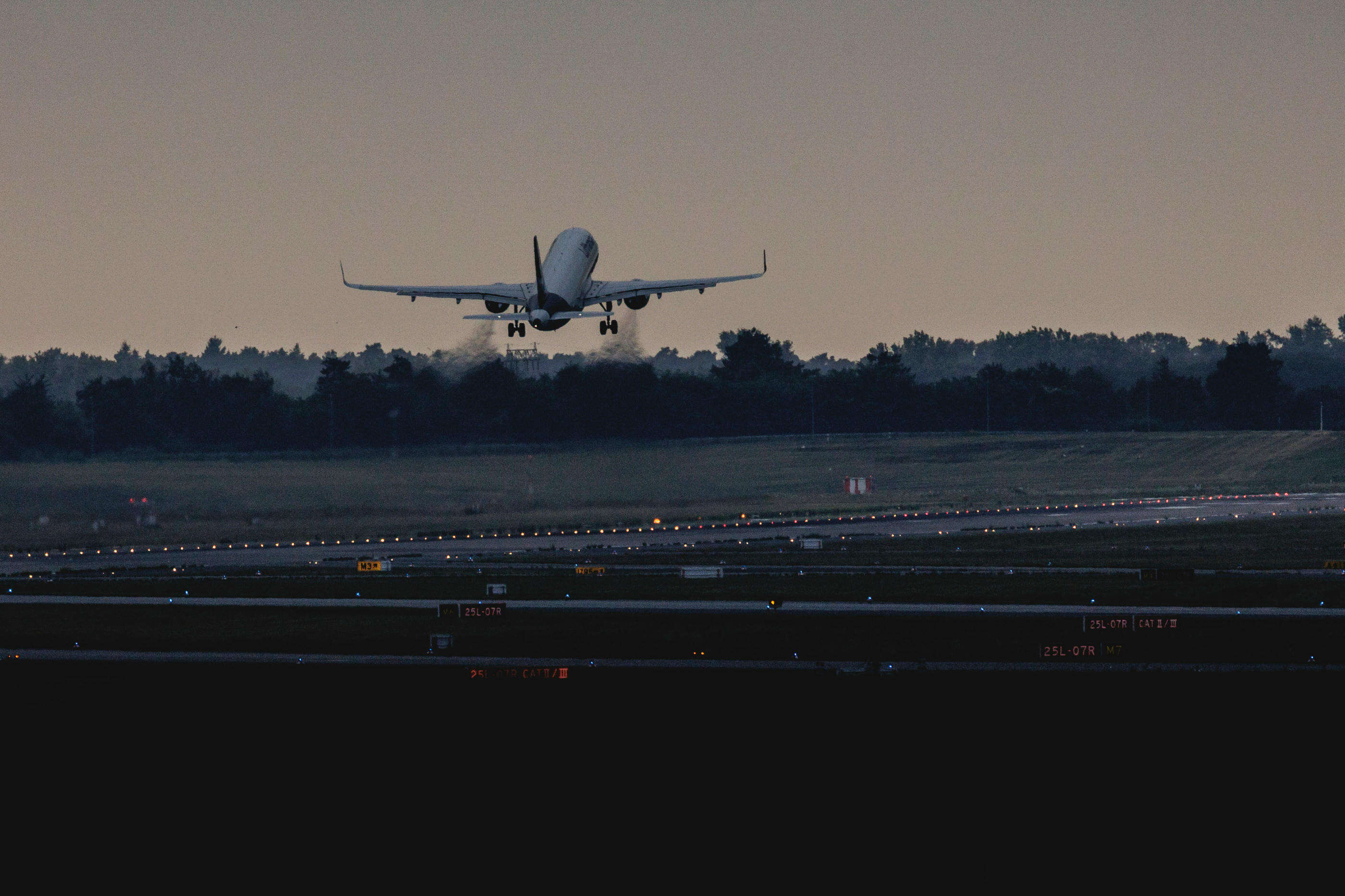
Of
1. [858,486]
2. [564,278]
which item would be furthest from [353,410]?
[564,278]

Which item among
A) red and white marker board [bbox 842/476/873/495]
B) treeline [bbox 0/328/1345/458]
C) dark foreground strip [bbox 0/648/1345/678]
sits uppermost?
treeline [bbox 0/328/1345/458]

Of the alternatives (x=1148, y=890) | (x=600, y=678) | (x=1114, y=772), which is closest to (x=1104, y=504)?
(x=600, y=678)

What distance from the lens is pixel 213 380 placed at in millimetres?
160000

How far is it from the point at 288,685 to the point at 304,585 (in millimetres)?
30112

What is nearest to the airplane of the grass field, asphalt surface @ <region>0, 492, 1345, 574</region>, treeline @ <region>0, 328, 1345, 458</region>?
asphalt surface @ <region>0, 492, 1345, 574</region>

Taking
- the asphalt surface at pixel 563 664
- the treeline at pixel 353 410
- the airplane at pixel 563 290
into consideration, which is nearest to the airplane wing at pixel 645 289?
the airplane at pixel 563 290

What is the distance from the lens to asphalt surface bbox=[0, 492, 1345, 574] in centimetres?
9356

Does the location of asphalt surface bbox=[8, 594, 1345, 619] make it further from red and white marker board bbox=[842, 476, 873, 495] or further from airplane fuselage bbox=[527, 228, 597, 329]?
red and white marker board bbox=[842, 476, 873, 495]

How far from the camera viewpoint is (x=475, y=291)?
79438 mm

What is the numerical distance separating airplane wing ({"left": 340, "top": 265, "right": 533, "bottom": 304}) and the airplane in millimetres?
25

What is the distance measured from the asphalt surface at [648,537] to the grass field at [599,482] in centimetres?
639

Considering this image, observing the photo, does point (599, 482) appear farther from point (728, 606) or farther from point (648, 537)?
point (728, 606)

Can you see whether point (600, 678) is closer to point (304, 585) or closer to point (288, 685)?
point (288, 685)

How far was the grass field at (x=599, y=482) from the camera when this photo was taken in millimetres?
116250
